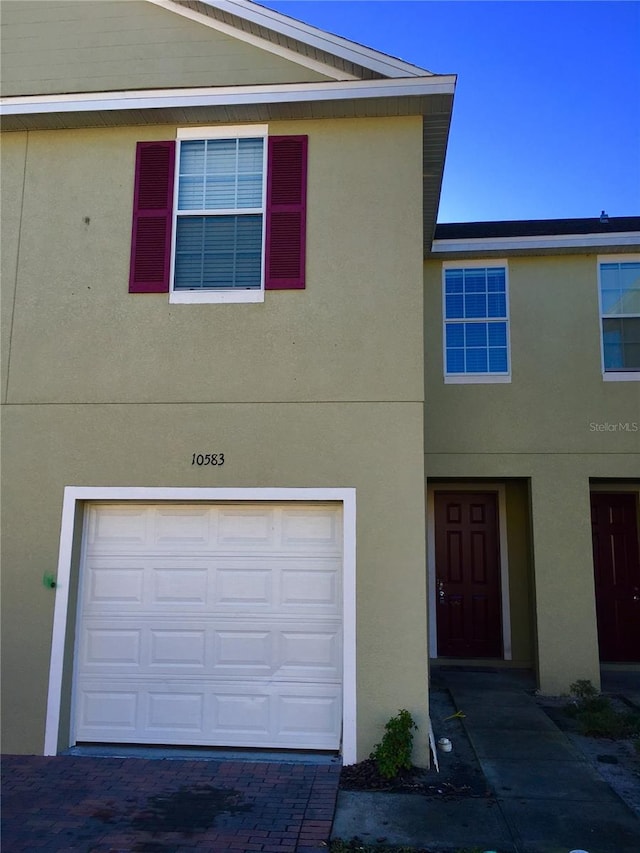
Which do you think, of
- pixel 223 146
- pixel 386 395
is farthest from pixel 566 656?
pixel 223 146

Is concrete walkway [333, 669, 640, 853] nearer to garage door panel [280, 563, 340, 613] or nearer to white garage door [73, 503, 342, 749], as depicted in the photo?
A: white garage door [73, 503, 342, 749]

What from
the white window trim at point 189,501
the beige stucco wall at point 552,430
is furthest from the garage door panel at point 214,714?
the beige stucco wall at point 552,430

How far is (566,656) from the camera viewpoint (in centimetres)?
894

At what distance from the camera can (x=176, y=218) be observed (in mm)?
7008

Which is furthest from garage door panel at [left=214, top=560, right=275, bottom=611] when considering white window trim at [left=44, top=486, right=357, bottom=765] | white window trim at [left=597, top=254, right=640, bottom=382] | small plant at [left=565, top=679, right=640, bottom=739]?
white window trim at [left=597, top=254, right=640, bottom=382]

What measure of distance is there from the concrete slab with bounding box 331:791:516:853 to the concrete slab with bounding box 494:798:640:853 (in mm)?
129

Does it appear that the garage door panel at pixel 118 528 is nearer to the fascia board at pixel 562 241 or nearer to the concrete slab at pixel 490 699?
the concrete slab at pixel 490 699

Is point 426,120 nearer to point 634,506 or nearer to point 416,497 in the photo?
point 416,497

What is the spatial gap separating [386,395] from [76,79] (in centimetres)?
464

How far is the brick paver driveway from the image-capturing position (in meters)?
4.63

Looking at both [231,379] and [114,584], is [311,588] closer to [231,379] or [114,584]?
[114,584]

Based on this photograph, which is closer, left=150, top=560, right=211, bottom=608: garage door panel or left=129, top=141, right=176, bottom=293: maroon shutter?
left=150, top=560, right=211, bottom=608: garage door panel

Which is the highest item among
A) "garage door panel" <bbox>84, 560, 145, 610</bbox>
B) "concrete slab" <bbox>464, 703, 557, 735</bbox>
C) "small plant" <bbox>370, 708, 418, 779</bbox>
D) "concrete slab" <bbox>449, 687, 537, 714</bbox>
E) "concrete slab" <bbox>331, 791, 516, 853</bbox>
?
"garage door panel" <bbox>84, 560, 145, 610</bbox>

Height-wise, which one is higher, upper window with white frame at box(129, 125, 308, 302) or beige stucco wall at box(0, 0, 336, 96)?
beige stucco wall at box(0, 0, 336, 96)
